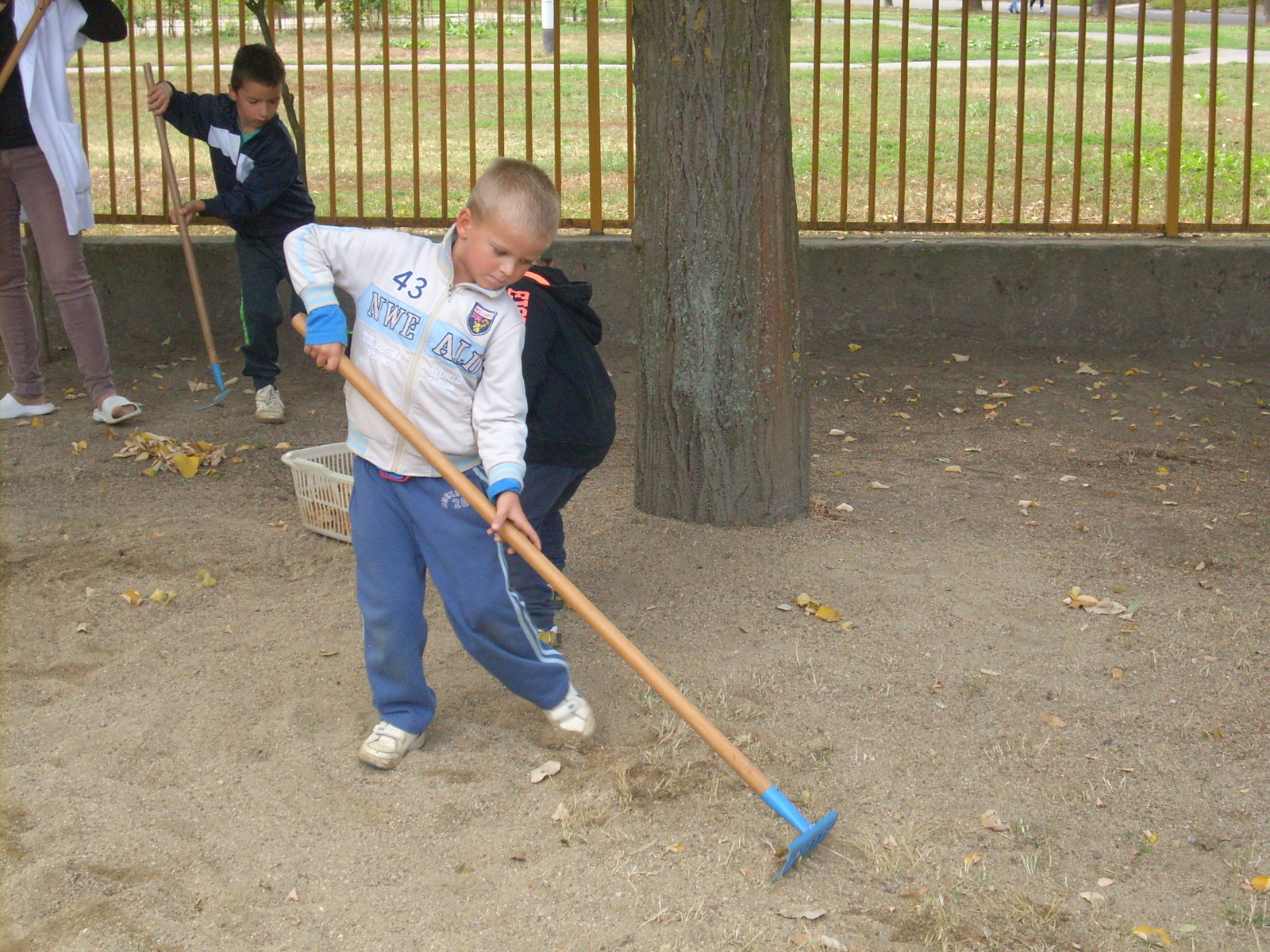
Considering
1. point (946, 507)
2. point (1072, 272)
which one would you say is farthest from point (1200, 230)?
point (946, 507)

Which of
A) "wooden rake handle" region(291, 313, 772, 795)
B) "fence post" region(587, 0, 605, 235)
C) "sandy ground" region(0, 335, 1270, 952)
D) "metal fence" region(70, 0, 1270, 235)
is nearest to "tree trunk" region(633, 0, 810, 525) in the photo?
"sandy ground" region(0, 335, 1270, 952)

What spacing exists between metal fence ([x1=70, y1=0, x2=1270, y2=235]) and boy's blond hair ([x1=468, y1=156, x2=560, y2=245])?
3551mm

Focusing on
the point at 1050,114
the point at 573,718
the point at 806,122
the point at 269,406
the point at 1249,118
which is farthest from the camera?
the point at 806,122

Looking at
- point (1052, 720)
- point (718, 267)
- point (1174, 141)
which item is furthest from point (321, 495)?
point (1174, 141)

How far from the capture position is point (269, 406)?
19.2 feet

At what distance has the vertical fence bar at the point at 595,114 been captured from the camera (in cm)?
668

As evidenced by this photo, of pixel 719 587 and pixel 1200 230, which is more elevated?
pixel 1200 230

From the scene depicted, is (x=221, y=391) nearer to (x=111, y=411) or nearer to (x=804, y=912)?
(x=111, y=411)

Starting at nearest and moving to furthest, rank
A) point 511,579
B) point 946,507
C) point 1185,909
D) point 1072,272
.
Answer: point 1185,909, point 511,579, point 946,507, point 1072,272

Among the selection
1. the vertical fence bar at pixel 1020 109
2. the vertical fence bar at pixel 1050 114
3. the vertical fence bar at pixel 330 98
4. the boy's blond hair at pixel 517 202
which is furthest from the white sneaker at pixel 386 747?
the vertical fence bar at pixel 1020 109

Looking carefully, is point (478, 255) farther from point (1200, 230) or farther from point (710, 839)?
point (1200, 230)

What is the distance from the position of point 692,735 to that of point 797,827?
0.58 metres

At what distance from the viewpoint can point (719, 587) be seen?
419 centimetres

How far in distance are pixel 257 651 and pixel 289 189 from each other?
2.67 metres
